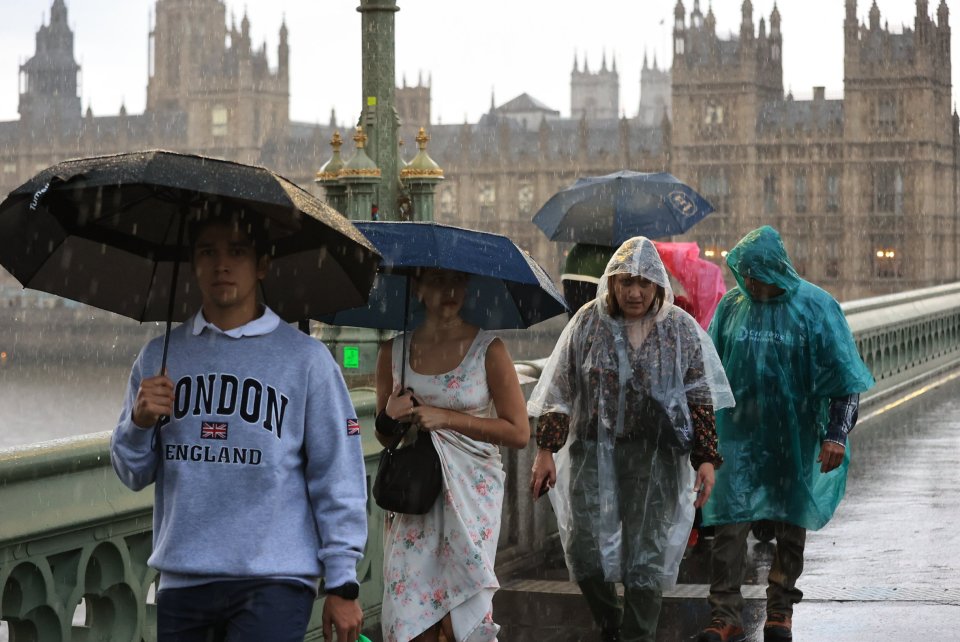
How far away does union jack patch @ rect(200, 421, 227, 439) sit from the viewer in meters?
3.01

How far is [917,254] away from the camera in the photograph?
249ft

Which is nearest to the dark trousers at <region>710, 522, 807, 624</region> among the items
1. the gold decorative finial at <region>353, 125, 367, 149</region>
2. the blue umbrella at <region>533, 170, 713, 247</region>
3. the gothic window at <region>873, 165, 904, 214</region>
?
the blue umbrella at <region>533, 170, 713, 247</region>

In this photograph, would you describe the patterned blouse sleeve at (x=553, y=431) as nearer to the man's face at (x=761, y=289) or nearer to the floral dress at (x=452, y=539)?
the floral dress at (x=452, y=539)

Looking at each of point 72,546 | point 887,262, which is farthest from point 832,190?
point 72,546

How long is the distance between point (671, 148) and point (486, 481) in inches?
3060

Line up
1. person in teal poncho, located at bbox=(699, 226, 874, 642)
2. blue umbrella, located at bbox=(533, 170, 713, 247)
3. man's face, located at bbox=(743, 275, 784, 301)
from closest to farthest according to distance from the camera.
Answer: person in teal poncho, located at bbox=(699, 226, 874, 642), man's face, located at bbox=(743, 275, 784, 301), blue umbrella, located at bbox=(533, 170, 713, 247)

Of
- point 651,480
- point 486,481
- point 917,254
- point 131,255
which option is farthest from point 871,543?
point 917,254

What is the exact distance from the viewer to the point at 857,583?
661 cm

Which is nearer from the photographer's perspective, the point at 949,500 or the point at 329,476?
the point at 329,476

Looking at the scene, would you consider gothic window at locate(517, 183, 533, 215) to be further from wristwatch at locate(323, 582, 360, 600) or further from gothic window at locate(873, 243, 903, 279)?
wristwatch at locate(323, 582, 360, 600)

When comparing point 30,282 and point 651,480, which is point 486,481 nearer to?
point 651,480

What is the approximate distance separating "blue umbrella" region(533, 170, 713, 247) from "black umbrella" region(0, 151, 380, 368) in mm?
4407

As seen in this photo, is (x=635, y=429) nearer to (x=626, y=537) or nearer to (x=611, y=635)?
(x=626, y=537)

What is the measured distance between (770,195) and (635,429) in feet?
247
